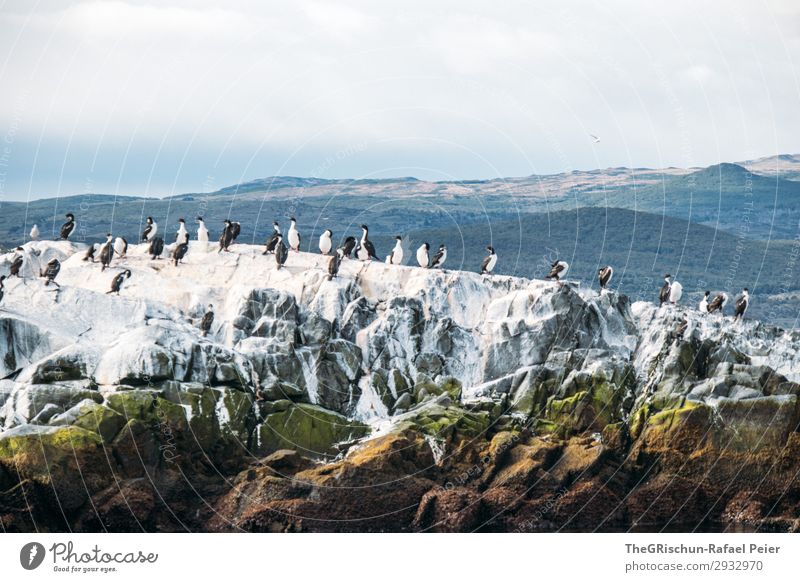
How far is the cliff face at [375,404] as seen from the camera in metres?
42.8

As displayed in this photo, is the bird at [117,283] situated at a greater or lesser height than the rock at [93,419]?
greater

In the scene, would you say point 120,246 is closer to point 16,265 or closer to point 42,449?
point 16,265

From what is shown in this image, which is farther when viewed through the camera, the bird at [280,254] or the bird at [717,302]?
the bird at [717,302]

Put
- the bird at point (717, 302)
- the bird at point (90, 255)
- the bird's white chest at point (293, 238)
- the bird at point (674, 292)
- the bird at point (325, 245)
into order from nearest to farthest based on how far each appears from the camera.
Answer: the bird at point (90, 255) < the bird at point (717, 302) < the bird at point (674, 292) < the bird's white chest at point (293, 238) < the bird at point (325, 245)

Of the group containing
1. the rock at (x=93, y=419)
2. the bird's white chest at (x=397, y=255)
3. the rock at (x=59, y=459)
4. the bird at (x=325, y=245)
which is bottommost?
the rock at (x=59, y=459)

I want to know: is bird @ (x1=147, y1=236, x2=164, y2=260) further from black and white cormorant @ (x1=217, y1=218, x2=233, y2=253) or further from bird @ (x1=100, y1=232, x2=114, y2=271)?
black and white cormorant @ (x1=217, y1=218, x2=233, y2=253)

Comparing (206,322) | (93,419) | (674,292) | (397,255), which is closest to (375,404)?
(206,322)

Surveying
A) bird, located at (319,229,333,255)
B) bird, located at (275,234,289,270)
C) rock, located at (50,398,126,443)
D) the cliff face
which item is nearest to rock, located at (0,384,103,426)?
the cliff face

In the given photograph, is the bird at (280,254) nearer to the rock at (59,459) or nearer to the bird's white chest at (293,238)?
the bird's white chest at (293,238)

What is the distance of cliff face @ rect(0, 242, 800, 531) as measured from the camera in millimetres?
42781

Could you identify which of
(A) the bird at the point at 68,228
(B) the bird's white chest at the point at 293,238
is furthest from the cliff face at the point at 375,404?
(A) the bird at the point at 68,228

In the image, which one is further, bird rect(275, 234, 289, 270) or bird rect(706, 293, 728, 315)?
bird rect(706, 293, 728, 315)

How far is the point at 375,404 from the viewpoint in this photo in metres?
46.9

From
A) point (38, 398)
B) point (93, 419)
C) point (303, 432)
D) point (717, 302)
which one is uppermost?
point (717, 302)
